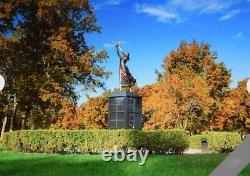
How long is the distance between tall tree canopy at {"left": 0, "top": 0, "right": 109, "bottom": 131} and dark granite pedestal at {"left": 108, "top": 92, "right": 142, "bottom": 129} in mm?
8130

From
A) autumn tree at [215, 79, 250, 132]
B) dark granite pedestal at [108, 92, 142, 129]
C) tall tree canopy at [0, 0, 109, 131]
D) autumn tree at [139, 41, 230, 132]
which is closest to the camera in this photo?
dark granite pedestal at [108, 92, 142, 129]

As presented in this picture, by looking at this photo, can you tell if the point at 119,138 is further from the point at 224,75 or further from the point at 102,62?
the point at 224,75

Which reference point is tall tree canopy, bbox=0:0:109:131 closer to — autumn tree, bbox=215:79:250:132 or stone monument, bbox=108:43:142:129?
stone monument, bbox=108:43:142:129

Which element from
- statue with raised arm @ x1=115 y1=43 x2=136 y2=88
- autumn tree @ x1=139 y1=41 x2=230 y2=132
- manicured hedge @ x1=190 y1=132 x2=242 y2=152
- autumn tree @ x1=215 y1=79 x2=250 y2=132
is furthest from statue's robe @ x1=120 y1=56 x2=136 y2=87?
autumn tree @ x1=215 y1=79 x2=250 y2=132

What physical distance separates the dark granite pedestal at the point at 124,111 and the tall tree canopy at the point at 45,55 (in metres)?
8.13

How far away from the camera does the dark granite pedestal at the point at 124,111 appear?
63.2ft

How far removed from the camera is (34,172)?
9.52 meters

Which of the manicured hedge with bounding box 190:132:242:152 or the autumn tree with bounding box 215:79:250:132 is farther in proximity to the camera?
the autumn tree with bounding box 215:79:250:132

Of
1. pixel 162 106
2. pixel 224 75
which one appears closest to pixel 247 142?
pixel 162 106

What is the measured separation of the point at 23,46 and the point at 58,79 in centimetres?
351

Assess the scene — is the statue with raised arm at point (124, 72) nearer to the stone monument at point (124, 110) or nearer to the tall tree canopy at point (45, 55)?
the stone monument at point (124, 110)

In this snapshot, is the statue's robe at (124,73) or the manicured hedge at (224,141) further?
the manicured hedge at (224,141)

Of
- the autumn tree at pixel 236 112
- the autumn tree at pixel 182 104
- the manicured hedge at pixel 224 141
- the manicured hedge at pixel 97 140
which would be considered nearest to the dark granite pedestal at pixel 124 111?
the manicured hedge at pixel 97 140

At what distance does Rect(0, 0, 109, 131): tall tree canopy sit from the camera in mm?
27125
